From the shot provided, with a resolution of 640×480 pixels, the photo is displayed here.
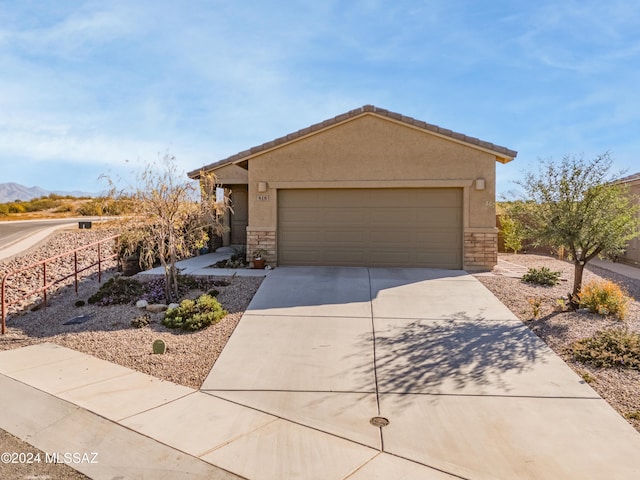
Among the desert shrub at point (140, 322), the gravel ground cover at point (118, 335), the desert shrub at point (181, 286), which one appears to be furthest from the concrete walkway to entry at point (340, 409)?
the desert shrub at point (181, 286)

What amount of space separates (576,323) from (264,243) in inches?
314

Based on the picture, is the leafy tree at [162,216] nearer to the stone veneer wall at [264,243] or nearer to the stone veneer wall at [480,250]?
the stone veneer wall at [264,243]

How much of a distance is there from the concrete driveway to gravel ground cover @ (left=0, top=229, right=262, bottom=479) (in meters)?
0.39

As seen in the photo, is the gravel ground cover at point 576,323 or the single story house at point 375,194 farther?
the single story house at point 375,194

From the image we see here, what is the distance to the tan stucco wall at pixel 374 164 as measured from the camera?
1158cm

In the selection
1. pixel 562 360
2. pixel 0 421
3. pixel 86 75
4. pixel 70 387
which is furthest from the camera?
pixel 86 75

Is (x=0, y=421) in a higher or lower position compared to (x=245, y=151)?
lower

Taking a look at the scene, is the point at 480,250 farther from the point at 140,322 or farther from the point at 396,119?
the point at 140,322

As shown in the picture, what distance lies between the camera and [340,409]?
4.55m

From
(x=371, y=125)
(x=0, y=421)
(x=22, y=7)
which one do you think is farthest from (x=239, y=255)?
(x=0, y=421)

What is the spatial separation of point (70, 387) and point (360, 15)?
394 inches

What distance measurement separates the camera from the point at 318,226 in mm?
12219

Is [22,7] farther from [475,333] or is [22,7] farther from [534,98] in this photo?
[534,98]

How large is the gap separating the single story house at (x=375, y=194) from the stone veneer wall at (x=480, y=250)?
26 mm
